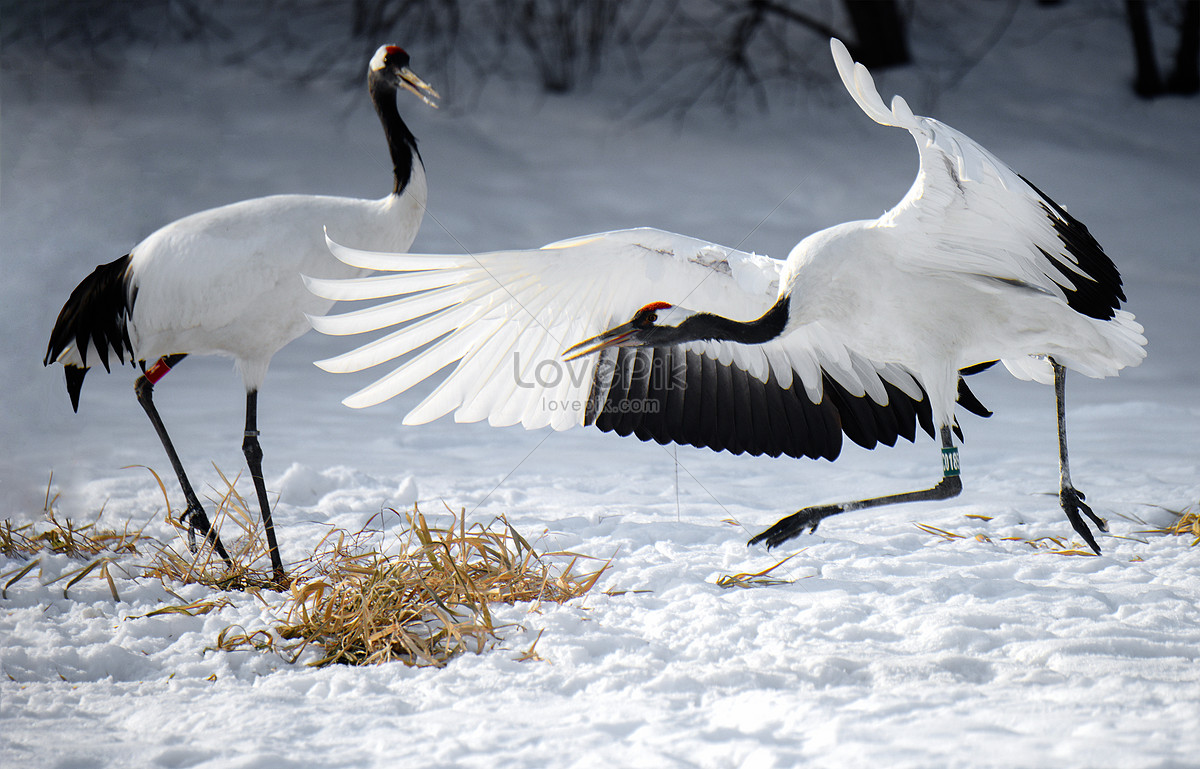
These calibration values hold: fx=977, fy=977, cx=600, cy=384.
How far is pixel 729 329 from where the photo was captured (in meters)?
2.29

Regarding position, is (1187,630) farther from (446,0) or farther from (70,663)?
(446,0)

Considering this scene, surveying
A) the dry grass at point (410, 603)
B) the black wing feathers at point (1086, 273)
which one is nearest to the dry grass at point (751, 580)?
the dry grass at point (410, 603)

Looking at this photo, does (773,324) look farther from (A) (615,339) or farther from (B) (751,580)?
(B) (751,580)

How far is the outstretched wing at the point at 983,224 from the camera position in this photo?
5.65ft

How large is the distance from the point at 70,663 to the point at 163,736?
0.45 metres

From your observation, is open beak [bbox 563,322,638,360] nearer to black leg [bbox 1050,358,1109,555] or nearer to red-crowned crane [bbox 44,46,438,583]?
red-crowned crane [bbox 44,46,438,583]

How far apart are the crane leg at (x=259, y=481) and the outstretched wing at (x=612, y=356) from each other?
1.73ft

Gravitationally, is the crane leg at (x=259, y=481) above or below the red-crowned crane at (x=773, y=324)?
below

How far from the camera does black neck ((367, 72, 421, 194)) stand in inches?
112

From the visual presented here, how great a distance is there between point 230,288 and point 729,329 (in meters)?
1.31

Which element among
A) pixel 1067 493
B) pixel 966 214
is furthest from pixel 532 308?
pixel 1067 493

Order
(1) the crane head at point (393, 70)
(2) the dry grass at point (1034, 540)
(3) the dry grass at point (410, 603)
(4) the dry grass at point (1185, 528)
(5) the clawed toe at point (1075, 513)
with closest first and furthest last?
(3) the dry grass at point (410, 603) < (5) the clawed toe at point (1075, 513) < (2) the dry grass at point (1034, 540) < (4) the dry grass at point (1185, 528) < (1) the crane head at point (393, 70)

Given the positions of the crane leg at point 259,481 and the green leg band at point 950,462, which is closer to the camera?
the green leg band at point 950,462

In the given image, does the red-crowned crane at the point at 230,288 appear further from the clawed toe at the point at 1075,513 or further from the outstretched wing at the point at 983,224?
the clawed toe at the point at 1075,513
